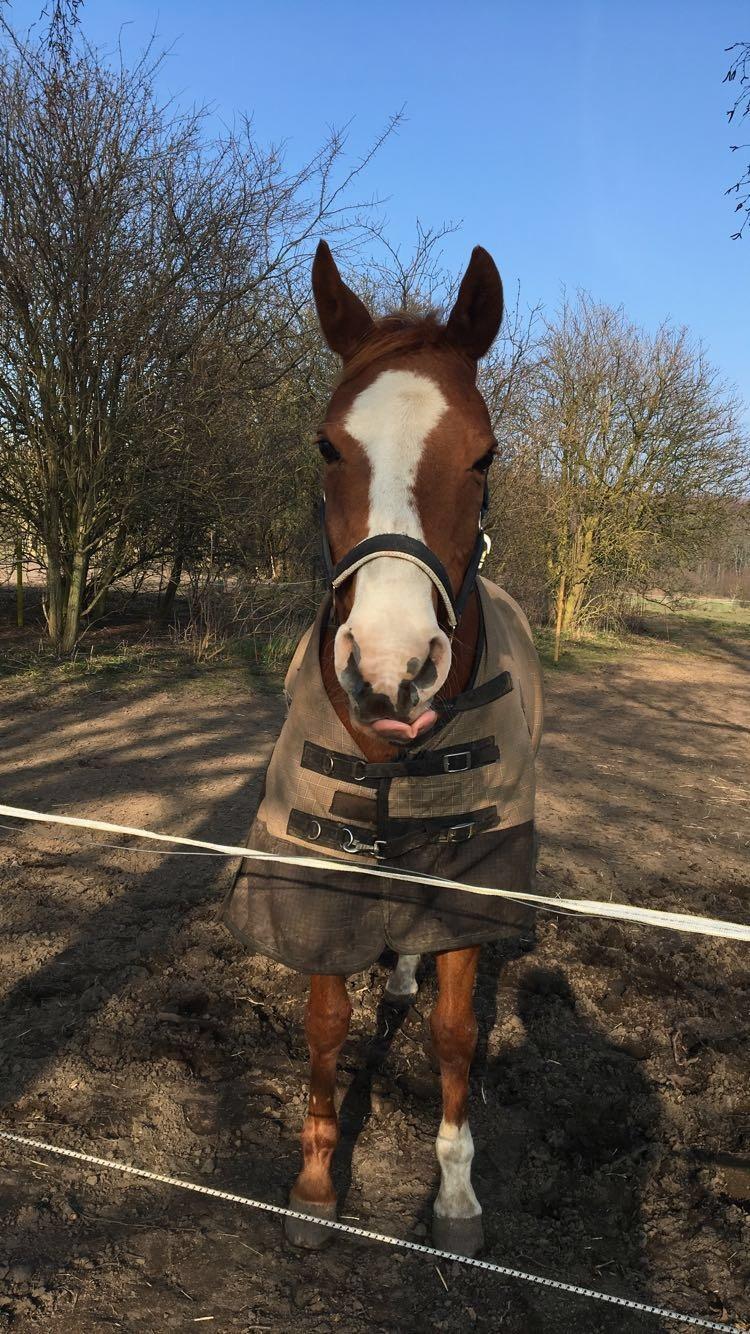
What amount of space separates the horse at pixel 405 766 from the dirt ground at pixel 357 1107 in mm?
173

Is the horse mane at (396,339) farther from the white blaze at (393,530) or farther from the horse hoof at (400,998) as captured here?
the horse hoof at (400,998)

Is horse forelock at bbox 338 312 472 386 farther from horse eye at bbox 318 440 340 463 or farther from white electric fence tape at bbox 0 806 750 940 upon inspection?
white electric fence tape at bbox 0 806 750 940

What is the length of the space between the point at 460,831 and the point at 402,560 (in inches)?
32.9

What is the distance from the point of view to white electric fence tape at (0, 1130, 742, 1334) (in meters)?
1.74

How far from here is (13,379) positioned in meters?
8.60

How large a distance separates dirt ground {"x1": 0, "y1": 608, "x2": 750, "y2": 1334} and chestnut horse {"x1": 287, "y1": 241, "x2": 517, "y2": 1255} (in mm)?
180

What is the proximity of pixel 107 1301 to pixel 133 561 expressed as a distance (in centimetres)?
958

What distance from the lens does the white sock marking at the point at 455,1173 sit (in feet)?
6.71

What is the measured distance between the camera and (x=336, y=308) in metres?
2.15

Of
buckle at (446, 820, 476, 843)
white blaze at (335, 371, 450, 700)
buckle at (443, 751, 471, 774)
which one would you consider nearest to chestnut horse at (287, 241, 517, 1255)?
white blaze at (335, 371, 450, 700)

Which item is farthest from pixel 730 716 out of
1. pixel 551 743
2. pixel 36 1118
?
Result: pixel 36 1118

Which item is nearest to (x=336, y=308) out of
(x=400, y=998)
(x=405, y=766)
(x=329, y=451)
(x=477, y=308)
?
(x=477, y=308)

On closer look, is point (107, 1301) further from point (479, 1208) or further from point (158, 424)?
point (158, 424)

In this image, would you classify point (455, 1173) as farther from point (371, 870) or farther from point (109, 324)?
point (109, 324)
